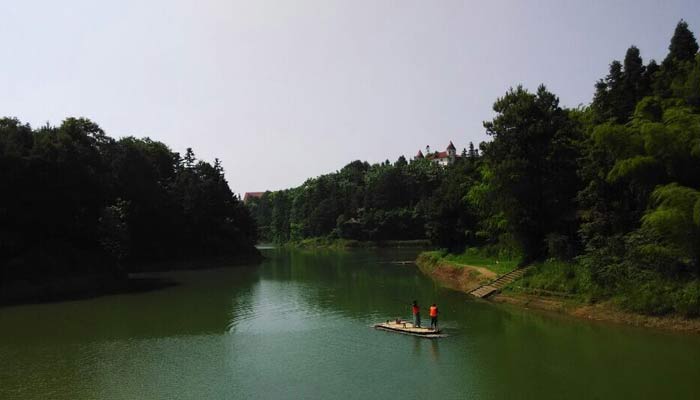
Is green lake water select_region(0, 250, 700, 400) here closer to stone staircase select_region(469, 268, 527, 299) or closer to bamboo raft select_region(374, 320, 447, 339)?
bamboo raft select_region(374, 320, 447, 339)

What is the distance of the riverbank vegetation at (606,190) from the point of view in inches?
1157

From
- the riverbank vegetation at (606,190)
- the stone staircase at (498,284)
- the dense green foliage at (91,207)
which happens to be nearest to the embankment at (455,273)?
the stone staircase at (498,284)

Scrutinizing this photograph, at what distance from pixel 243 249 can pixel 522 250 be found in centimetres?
5997

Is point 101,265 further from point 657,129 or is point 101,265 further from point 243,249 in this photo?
point 657,129

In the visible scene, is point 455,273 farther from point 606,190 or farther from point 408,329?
point 408,329

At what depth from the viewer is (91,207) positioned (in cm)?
6412

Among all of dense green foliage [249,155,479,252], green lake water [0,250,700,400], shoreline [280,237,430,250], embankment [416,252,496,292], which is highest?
dense green foliage [249,155,479,252]

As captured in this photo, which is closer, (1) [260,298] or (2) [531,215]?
(2) [531,215]

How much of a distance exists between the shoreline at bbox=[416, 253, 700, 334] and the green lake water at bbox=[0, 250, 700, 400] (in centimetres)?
107

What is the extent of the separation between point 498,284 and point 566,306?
952 cm

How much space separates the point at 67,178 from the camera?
185 feet

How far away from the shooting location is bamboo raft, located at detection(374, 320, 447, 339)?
29312mm

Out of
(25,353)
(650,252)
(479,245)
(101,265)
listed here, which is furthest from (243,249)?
(650,252)

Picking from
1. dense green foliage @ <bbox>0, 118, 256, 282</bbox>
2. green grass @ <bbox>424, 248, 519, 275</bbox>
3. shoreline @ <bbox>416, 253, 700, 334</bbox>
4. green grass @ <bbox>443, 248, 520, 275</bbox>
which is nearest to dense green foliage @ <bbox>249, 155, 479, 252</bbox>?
green grass @ <bbox>424, 248, 519, 275</bbox>
